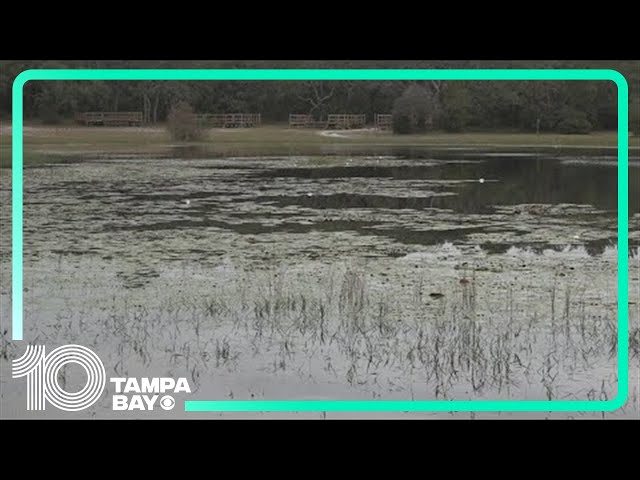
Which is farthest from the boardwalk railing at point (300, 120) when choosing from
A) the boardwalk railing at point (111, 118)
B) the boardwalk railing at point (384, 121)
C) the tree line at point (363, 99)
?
the boardwalk railing at point (111, 118)

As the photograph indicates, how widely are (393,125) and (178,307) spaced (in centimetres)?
201

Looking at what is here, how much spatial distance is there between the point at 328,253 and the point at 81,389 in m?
3.26

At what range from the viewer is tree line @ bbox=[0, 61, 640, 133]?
4926mm

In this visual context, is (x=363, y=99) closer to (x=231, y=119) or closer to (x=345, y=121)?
(x=345, y=121)

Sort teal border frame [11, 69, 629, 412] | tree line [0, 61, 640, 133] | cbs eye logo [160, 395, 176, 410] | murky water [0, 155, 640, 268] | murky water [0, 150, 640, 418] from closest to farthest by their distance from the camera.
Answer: teal border frame [11, 69, 629, 412], cbs eye logo [160, 395, 176, 410], tree line [0, 61, 640, 133], murky water [0, 150, 640, 418], murky water [0, 155, 640, 268]

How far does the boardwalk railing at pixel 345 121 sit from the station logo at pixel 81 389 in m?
2.01

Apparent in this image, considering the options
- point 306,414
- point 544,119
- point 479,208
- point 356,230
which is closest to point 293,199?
point 356,230

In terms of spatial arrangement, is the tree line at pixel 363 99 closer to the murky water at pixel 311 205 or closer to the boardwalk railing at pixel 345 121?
the boardwalk railing at pixel 345 121

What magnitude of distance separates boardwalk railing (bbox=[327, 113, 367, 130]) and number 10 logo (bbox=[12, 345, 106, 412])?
7.16ft

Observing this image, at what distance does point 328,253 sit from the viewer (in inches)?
300

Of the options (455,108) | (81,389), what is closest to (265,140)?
(455,108)

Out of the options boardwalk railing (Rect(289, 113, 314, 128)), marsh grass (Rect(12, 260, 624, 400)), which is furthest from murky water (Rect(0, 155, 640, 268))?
boardwalk railing (Rect(289, 113, 314, 128))

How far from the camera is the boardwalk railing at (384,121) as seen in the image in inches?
224

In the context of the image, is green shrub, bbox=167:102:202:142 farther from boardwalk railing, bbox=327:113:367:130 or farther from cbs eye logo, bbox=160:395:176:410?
cbs eye logo, bbox=160:395:176:410
